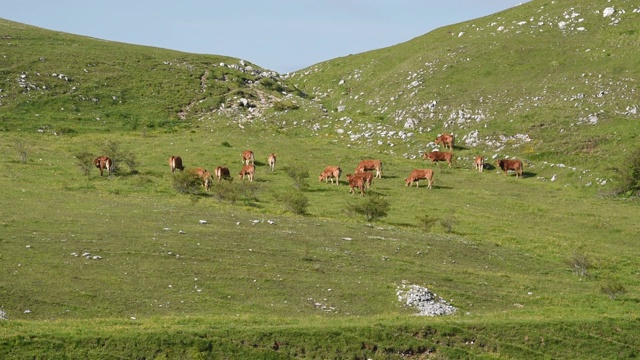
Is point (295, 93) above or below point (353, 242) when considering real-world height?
above

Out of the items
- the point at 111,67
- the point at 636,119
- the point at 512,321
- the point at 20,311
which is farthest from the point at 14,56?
the point at 512,321

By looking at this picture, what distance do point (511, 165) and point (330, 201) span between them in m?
15.8

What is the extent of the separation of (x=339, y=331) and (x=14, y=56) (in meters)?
65.8

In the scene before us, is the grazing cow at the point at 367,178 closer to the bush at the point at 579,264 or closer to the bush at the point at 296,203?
the bush at the point at 296,203

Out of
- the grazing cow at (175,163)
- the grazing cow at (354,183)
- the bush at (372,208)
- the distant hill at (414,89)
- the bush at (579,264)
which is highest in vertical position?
the distant hill at (414,89)

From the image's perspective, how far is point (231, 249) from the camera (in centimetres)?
3206

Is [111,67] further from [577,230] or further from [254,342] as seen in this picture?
[254,342]

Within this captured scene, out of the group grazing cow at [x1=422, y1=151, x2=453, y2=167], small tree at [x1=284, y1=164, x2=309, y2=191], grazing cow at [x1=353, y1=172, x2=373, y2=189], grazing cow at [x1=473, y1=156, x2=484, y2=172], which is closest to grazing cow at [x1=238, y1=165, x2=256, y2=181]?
small tree at [x1=284, y1=164, x2=309, y2=191]

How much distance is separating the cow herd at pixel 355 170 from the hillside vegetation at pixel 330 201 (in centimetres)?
72

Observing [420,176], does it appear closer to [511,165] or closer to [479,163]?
[479,163]

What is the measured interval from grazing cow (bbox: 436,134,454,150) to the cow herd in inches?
96.7

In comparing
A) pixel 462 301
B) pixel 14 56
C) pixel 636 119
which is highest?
pixel 14 56

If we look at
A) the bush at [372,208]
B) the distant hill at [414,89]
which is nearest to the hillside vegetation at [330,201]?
the bush at [372,208]

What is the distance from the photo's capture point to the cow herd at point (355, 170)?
49.0 metres
